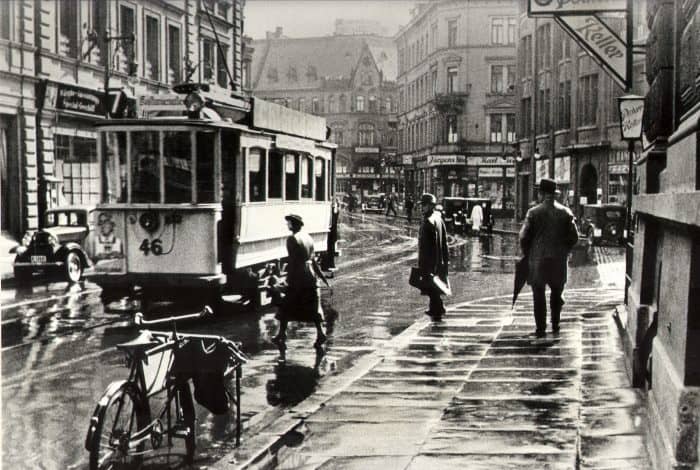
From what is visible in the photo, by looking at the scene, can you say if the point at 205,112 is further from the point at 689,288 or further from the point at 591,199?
the point at 591,199

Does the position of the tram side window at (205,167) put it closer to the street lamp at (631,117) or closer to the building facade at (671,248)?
the street lamp at (631,117)

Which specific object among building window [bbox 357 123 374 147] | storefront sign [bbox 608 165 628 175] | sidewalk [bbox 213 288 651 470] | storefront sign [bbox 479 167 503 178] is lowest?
sidewalk [bbox 213 288 651 470]

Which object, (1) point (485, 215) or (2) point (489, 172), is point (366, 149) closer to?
(2) point (489, 172)

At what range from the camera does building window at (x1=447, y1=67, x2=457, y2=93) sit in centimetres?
4959

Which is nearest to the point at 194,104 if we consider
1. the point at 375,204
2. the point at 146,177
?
the point at 146,177

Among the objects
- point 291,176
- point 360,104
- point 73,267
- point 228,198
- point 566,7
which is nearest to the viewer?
point 566,7

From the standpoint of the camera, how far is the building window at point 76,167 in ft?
74.0

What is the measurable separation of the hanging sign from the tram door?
183 inches

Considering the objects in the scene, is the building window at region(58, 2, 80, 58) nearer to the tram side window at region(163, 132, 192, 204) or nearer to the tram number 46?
the tram side window at region(163, 132, 192, 204)

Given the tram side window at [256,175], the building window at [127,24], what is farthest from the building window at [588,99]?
the tram side window at [256,175]

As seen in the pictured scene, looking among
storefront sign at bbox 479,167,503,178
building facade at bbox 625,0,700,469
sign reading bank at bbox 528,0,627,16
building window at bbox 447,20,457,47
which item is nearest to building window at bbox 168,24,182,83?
sign reading bank at bbox 528,0,627,16

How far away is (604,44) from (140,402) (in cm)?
830

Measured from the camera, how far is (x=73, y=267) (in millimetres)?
16281

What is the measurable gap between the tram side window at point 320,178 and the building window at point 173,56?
36.8ft
